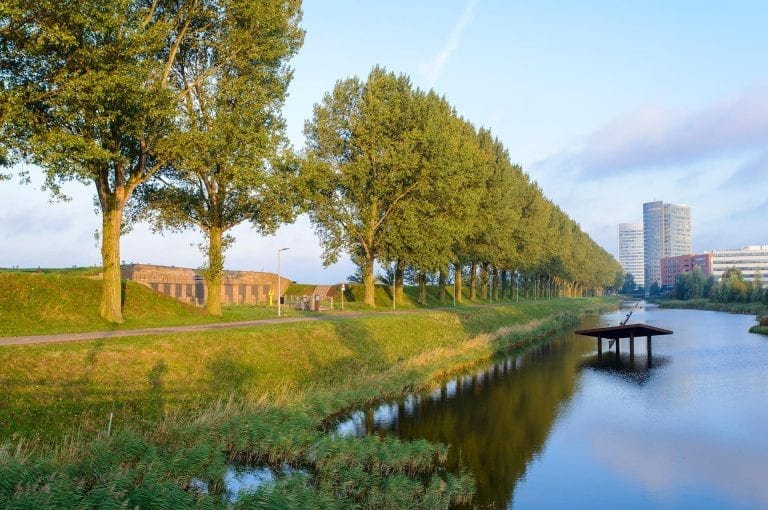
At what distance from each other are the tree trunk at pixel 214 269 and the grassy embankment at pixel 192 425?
847cm

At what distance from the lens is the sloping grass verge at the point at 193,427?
45.2ft

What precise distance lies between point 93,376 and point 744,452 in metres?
22.7

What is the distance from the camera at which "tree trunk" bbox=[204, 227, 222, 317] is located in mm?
37500

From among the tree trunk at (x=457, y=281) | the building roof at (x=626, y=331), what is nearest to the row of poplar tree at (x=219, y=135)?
the tree trunk at (x=457, y=281)

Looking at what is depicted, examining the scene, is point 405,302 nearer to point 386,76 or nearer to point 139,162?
point 386,76

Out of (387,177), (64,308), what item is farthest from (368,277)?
(64,308)

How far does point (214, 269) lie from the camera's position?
3744 cm

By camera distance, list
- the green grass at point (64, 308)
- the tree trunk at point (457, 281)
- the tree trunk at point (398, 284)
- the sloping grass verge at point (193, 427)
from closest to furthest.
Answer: the sloping grass verge at point (193, 427) < the green grass at point (64, 308) < the tree trunk at point (398, 284) < the tree trunk at point (457, 281)

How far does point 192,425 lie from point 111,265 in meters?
15.1

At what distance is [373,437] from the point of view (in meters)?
20.0

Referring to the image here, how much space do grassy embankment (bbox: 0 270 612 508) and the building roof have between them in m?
26.9

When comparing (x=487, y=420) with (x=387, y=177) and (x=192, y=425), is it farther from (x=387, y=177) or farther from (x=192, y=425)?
(x=387, y=177)

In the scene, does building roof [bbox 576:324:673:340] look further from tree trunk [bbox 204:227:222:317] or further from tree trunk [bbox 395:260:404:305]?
tree trunk [bbox 204:227:222:317]

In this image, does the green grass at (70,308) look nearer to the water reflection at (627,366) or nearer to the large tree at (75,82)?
the large tree at (75,82)
